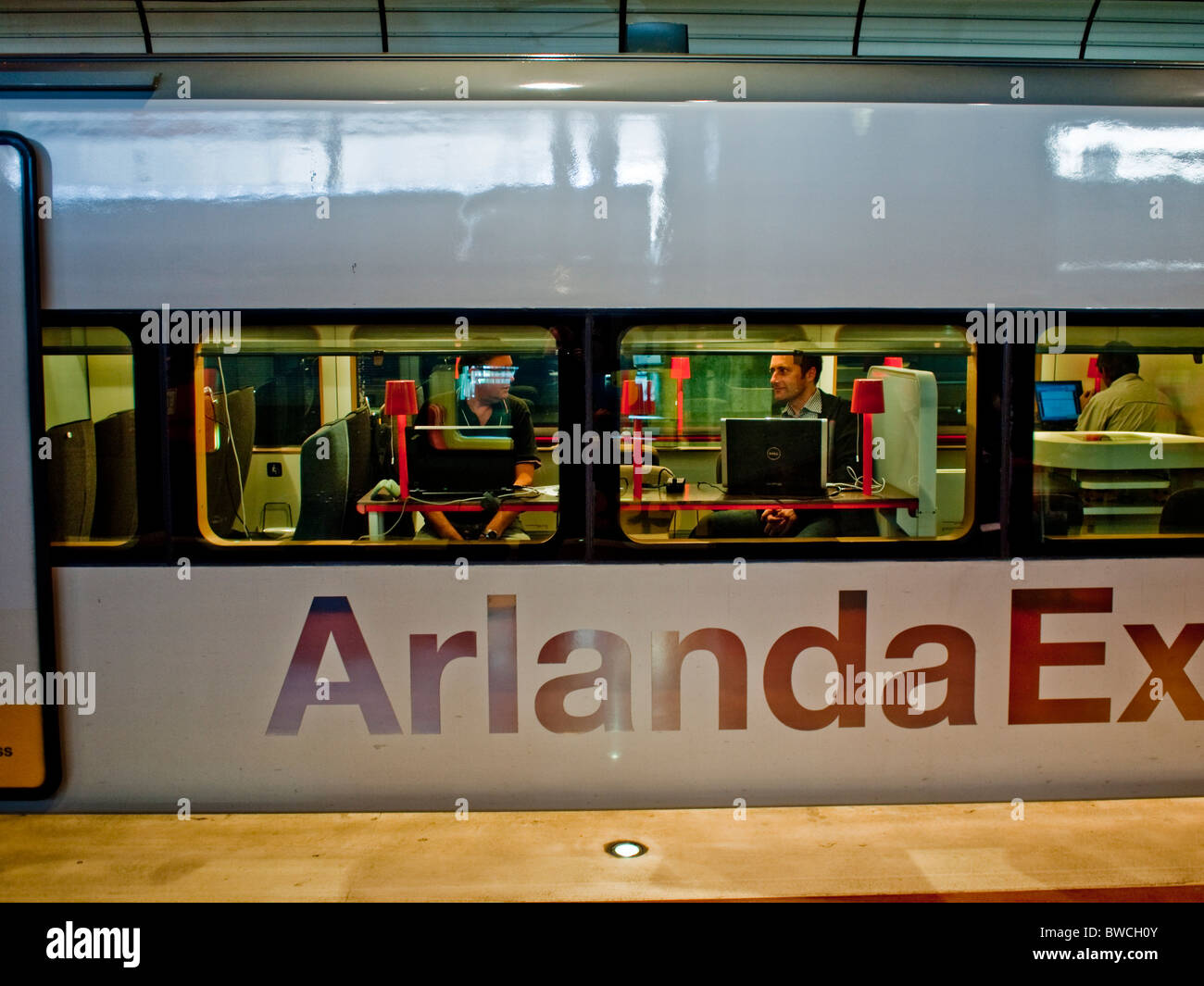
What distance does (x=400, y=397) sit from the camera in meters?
3.64

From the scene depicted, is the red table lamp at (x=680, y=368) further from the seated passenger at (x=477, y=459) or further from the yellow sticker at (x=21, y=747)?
the yellow sticker at (x=21, y=747)

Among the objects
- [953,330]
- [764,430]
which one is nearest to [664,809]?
[764,430]

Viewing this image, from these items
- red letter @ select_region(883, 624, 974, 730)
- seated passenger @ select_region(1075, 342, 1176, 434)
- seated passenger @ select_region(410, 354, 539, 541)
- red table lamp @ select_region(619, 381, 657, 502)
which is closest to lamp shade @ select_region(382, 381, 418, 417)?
seated passenger @ select_region(410, 354, 539, 541)

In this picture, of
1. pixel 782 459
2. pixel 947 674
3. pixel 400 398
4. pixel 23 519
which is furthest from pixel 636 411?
pixel 23 519

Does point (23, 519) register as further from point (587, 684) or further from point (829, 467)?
point (829, 467)

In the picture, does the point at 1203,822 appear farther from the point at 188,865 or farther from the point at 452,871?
the point at 188,865

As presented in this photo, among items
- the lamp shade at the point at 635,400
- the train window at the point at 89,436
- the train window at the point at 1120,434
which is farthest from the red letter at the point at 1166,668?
the train window at the point at 89,436

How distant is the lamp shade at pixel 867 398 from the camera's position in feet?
12.8

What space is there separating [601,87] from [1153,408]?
7.33 ft

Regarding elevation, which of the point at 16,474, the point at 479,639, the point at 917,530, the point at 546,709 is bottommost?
the point at 546,709

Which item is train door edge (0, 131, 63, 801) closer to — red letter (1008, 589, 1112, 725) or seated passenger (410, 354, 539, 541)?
seated passenger (410, 354, 539, 541)

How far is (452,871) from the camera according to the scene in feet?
10.3

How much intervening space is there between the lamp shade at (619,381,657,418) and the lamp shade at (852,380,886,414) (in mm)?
833

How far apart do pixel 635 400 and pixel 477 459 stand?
0.67m
